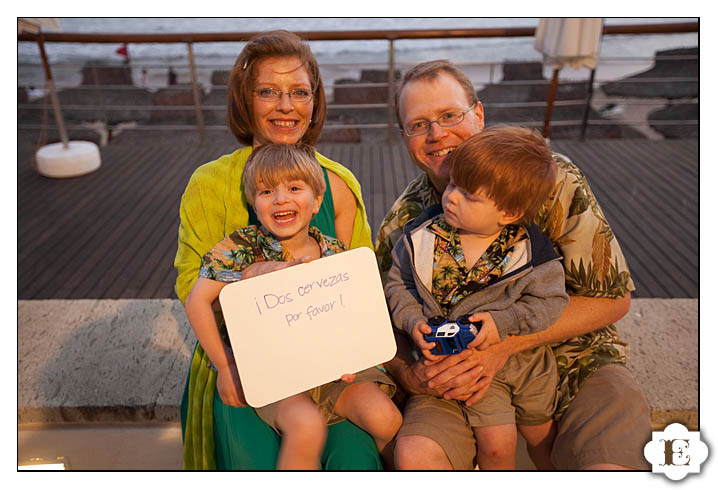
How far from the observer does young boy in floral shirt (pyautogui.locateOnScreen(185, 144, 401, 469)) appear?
1.15 m

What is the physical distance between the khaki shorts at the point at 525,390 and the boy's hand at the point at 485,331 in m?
0.16

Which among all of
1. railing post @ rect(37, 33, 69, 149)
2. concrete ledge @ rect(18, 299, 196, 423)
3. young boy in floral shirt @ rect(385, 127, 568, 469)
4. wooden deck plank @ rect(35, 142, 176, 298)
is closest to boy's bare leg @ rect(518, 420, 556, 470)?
young boy in floral shirt @ rect(385, 127, 568, 469)

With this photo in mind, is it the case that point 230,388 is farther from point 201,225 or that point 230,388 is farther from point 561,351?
point 561,351

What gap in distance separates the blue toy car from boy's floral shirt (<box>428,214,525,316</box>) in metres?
0.09

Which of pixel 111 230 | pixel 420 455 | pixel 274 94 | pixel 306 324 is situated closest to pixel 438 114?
pixel 274 94

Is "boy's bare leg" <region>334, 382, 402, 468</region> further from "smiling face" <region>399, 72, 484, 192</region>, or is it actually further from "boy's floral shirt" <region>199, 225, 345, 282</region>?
→ "smiling face" <region>399, 72, 484, 192</region>

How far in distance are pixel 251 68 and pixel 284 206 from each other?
45 cm

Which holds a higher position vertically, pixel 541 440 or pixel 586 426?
pixel 586 426

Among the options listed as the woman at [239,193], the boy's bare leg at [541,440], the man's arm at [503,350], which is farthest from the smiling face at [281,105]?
the boy's bare leg at [541,440]

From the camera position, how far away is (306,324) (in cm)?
102

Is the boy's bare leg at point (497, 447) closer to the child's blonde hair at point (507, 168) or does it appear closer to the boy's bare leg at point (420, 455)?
the boy's bare leg at point (420, 455)
